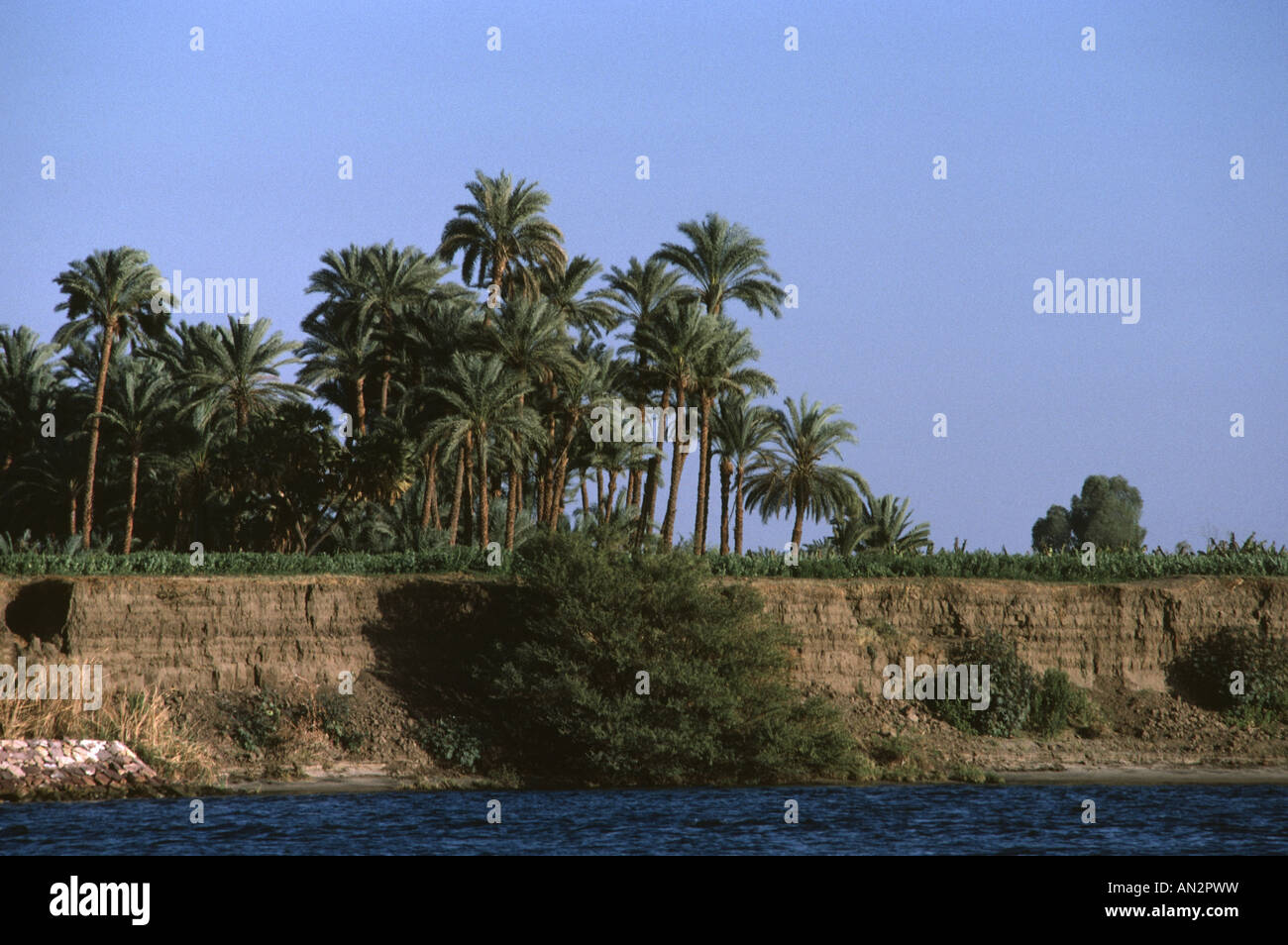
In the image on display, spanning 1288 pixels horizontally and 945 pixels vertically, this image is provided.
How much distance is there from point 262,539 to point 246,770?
3216 centimetres

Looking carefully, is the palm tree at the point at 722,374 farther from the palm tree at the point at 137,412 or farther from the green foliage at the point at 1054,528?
the green foliage at the point at 1054,528

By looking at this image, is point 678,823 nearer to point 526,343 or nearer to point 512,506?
point 512,506

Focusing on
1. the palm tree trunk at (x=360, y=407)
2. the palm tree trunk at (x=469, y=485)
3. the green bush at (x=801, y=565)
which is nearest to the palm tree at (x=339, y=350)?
the palm tree trunk at (x=360, y=407)

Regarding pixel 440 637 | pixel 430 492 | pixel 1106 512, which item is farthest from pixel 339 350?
pixel 1106 512

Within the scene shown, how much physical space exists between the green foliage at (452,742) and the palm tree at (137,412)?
26.3 m

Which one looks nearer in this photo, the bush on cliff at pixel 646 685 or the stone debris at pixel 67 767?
the stone debris at pixel 67 767

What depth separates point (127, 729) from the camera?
35188mm

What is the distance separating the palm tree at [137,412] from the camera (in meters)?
60.6

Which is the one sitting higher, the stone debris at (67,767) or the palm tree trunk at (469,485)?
the palm tree trunk at (469,485)

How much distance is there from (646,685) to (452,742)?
17.7 ft

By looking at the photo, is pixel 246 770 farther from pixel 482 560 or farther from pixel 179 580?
pixel 482 560
